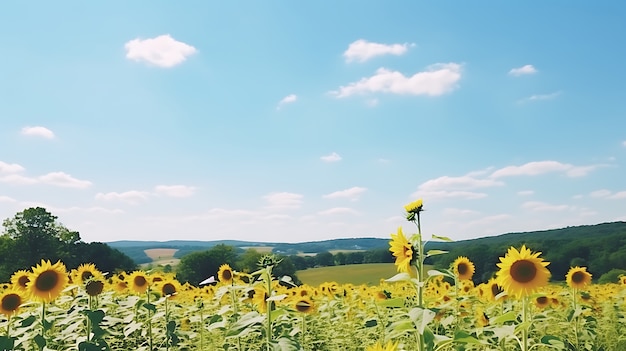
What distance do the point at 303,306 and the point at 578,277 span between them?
354 cm

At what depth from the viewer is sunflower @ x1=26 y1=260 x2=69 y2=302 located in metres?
5.45

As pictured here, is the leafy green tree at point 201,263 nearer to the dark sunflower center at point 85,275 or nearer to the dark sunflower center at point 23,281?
the dark sunflower center at point 85,275

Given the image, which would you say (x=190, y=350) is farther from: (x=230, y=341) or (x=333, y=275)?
(x=333, y=275)

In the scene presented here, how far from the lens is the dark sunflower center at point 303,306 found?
6232 millimetres

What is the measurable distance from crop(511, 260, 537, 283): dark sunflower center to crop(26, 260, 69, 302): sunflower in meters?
4.10

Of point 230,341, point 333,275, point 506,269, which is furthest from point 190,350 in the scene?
point 333,275

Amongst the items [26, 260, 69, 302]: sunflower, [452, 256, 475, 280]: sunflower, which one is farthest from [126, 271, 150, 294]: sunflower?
[452, 256, 475, 280]: sunflower

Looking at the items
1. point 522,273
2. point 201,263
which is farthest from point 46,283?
point 201,263

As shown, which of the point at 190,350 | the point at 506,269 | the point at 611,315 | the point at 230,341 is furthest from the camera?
the point at 611,315

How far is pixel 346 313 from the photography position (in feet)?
27.1

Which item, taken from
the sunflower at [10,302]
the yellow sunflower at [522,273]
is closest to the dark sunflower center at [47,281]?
the sunflower at [10,302]

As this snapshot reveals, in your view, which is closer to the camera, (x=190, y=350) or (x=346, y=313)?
(x=190, y=350)

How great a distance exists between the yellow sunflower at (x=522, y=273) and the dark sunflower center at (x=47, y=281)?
13.3 feet

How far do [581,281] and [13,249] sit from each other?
33.6m
